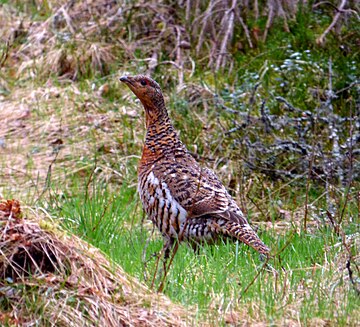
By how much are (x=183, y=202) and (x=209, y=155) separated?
8.63ft

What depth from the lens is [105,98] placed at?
10.2 meters

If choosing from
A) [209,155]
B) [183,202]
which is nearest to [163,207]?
[183,202]

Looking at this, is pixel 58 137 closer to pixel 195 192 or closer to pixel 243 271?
pixel 195 192

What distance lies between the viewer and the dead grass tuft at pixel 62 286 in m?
4.06

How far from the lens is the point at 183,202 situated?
242 inches

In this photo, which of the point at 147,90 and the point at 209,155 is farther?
the point at 209,155

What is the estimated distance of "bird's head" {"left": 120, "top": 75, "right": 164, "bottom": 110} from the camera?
6.84m

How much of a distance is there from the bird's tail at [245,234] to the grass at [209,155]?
0.08m

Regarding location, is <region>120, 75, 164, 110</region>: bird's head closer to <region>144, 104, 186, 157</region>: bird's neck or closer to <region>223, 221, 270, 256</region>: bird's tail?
<region>144, 104, 186, 157</region>: bird's neck

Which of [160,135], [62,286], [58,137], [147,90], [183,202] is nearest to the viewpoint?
[62,286]

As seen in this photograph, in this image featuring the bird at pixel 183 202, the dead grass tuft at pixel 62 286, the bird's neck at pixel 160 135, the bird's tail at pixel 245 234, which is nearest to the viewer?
the dead grass tuft at pixel 62 286

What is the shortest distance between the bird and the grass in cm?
15

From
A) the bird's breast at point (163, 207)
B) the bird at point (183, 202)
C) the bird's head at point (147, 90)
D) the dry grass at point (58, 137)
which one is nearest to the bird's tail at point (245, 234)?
the bird at point (183, 202)

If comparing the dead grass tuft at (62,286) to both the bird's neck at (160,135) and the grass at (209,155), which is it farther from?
the bird's neck at (160,135)
